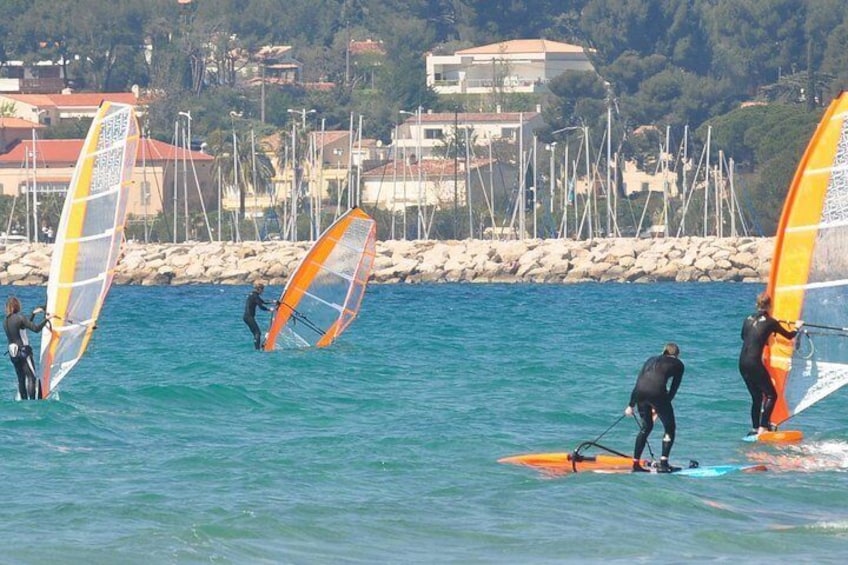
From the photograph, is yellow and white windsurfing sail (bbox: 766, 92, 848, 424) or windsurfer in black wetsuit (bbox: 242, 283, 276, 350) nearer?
yellow and white windsurfing sail (bbox: 766, 92, 848, 424)

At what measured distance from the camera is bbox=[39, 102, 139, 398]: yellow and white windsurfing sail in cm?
1389

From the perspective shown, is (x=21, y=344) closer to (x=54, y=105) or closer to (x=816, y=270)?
(x=816, y=270)

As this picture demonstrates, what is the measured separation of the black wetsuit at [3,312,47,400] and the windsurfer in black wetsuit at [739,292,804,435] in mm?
5283

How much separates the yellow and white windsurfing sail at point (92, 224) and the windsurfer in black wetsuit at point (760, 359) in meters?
4.81

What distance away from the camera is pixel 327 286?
21062mm

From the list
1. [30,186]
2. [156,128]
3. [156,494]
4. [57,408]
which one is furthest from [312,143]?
[156,494]

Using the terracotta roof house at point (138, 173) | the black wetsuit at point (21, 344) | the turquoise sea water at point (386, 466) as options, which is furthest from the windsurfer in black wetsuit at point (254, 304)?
the terracotta roof house at point (138, 173)

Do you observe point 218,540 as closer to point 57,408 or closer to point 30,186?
point 57,408

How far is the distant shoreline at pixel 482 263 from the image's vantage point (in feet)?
151

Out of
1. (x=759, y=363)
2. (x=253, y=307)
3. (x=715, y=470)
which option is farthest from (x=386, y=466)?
(x=253, y=307)

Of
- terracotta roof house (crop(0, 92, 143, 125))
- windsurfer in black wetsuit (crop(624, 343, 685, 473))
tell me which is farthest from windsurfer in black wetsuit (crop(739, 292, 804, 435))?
terracotta roof house (crop(0, 92, 143, 125))

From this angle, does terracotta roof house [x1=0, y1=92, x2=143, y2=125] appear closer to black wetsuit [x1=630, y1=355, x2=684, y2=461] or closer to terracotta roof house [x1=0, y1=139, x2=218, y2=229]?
terracotta roof house [x1=0, y1=139, x2=218, y2=229]

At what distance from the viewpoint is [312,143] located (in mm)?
58281

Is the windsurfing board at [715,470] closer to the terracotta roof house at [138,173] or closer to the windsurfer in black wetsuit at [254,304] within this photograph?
the windsurfer in black wetsuit at [254,304]
